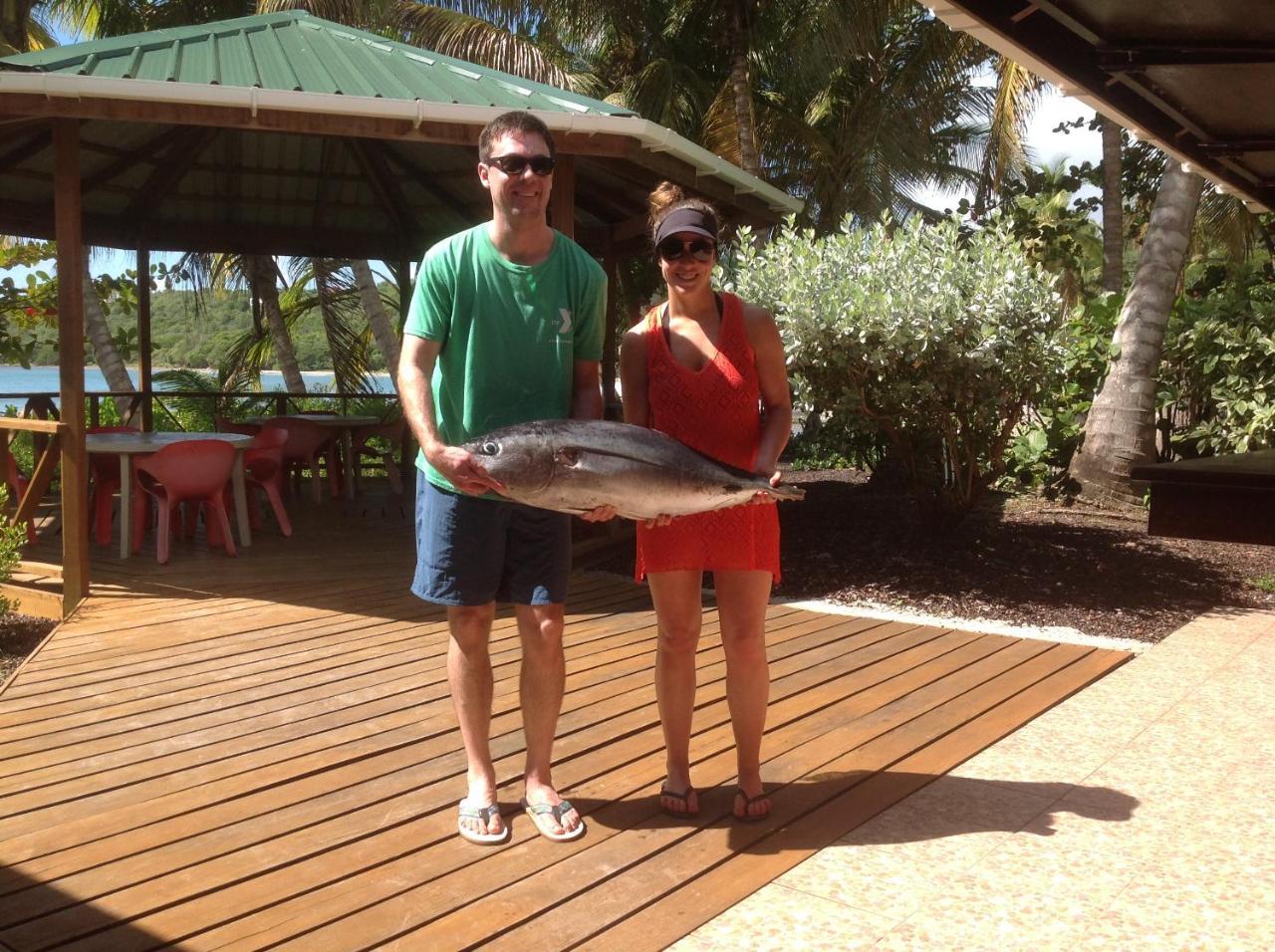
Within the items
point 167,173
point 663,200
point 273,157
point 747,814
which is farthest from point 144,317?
point 747,814

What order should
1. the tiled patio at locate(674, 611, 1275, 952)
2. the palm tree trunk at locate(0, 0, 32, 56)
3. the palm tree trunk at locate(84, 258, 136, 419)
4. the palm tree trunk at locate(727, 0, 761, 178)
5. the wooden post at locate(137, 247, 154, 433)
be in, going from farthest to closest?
1. the palm tree trunk at locate(0, 0, 32, 56)
2. the palm tree trunk at locate(727, 0, 761, 178)
3. the palm tree trunk at locate(84, 258, 136, 419)
4. the wooden post at locate(137, 247, 154, 433)
5. the tiled patio at locate(674, 611, 1275, 952)

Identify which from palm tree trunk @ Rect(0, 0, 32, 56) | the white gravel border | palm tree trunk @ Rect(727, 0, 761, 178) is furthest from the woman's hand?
palm tree trunk @ Rect(0, 0, 32, 56)

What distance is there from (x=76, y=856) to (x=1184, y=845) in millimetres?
3006

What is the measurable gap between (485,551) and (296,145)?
8.04m

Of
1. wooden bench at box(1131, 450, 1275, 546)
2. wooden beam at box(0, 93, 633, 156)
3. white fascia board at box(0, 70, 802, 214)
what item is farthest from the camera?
wooden beam at box(0, 93, 633, 156)

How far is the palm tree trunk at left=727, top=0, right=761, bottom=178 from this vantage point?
1614 centimetres

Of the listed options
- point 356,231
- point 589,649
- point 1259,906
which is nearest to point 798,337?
point 589,649

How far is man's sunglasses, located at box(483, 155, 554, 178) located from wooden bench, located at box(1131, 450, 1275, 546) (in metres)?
1.62

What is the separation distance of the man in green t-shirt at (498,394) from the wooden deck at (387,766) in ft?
1.08

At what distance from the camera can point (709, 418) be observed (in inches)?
124

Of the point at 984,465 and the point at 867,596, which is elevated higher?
the point at 984,465

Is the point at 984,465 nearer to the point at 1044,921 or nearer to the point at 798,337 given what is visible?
the point at 798,337

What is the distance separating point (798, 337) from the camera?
22.1ft

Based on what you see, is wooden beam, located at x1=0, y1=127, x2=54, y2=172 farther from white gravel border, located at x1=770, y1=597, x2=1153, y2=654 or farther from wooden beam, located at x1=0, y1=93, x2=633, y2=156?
white gravel border, located at x1=770, y1=597, x2=1153, y2=654
